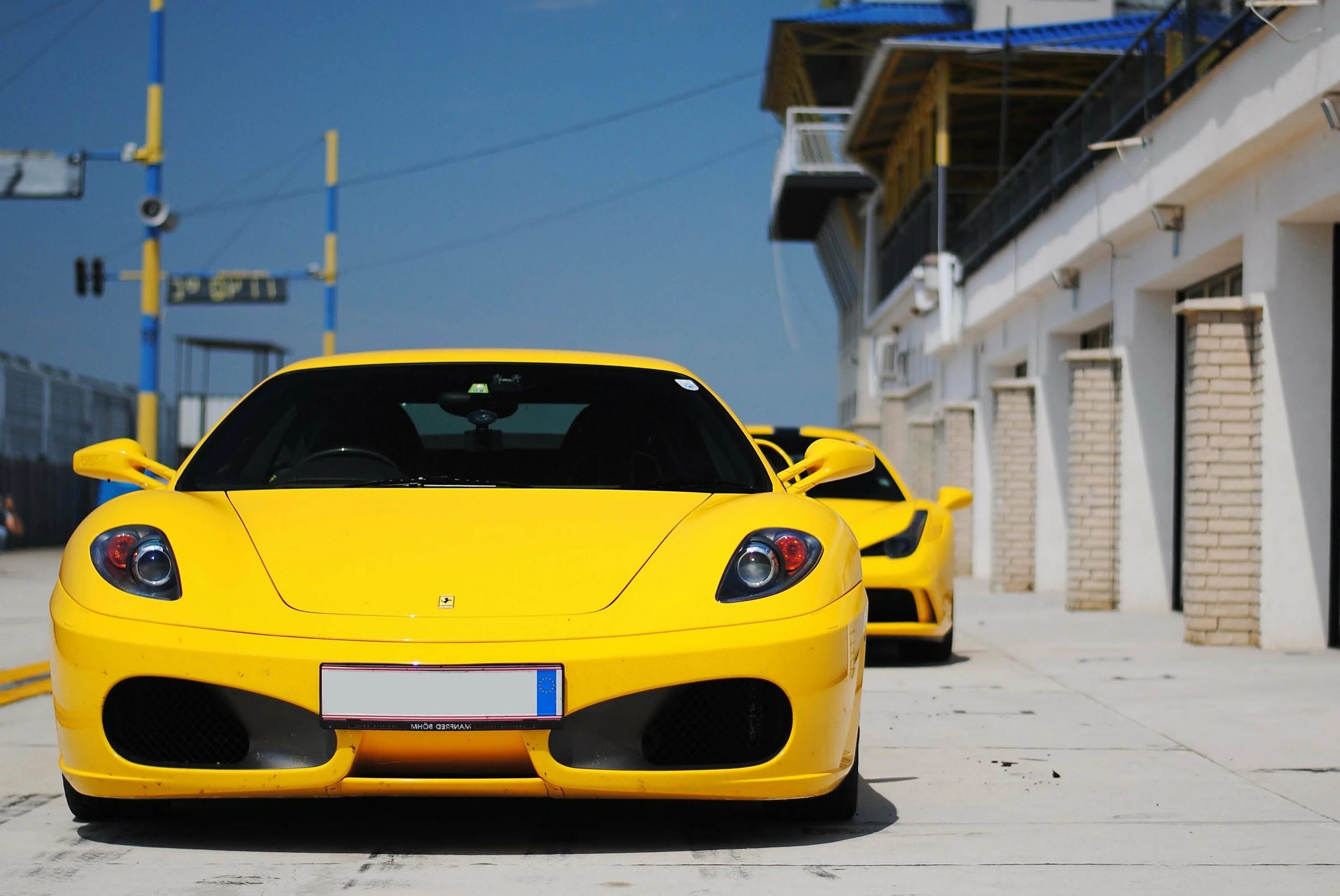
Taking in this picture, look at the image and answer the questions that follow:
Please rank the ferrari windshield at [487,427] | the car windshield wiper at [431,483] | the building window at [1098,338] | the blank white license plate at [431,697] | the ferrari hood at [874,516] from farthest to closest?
the building window at [1098,338] → the ferrari hood at [874,516] → the ferrari windshield at [487,427] → the car windshield wiper at [431,483] → the blank white license plate at [431,697]

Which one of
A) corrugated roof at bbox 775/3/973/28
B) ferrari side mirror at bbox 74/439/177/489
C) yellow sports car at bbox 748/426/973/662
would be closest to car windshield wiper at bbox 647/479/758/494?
ferrari side mirror at bbox 74/439/177/489

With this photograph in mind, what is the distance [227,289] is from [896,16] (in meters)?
14.7

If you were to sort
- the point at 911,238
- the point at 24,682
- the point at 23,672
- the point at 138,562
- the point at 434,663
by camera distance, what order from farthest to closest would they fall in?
the point at 911,238
the point at 23,672
the point at 24,682
the point at 138,562
the point at 434,663

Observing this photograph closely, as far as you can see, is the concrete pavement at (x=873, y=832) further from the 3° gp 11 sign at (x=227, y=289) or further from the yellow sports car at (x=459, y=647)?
the 3° gp 11 sign at (x=227, y=289)

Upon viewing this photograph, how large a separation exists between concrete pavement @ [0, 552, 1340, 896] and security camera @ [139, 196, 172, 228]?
52.3 feet

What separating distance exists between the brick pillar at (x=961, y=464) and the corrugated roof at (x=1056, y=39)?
212 inches

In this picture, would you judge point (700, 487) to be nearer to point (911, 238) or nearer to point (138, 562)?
point (138, 562)

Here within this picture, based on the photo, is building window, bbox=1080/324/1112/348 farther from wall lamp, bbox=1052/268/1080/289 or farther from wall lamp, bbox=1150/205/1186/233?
wall lamp, bbox=1150/205/1186/233

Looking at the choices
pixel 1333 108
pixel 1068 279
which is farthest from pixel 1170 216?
pixel 1068 279

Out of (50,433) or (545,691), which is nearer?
(545,691)

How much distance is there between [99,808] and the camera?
4.32m

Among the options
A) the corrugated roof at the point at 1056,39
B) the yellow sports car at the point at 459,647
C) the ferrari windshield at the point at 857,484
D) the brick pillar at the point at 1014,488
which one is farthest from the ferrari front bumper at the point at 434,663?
the corrugated roof at the point at 1056,39

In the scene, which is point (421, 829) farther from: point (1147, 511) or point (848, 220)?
point (848, 220)

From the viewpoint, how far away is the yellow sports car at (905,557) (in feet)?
30.8
